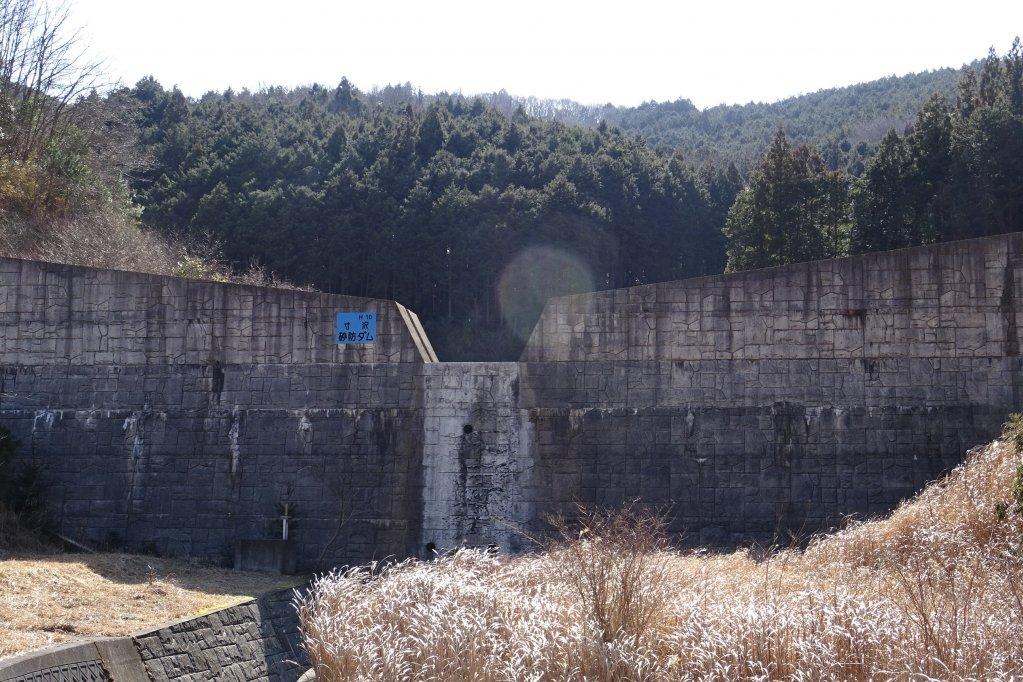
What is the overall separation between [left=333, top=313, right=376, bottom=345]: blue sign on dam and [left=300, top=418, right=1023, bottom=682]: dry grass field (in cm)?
500

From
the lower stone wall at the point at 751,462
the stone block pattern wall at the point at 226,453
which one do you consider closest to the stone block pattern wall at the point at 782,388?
the lower stone wall at the point at 751,462

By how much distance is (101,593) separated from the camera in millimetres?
11328

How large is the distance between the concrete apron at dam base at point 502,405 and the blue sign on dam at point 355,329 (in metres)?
0.12

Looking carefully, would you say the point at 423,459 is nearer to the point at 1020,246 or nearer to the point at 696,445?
the point at 696,445

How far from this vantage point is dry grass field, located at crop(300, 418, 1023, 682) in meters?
7.88

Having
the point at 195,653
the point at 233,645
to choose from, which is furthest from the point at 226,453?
the point at 195,653

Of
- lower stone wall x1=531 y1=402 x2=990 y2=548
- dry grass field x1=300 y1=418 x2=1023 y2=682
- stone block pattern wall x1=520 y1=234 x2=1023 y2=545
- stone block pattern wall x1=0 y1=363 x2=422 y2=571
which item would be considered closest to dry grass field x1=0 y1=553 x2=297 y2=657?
stone block pattern wall x1=0 y1=363 x2=422 y2=571

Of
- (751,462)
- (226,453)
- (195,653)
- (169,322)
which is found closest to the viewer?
(195,653)

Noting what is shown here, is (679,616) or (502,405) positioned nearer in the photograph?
(679,616)

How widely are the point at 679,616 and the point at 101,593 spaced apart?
6.50 meters

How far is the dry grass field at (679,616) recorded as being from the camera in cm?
788

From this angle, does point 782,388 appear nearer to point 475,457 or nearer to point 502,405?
point 502,405

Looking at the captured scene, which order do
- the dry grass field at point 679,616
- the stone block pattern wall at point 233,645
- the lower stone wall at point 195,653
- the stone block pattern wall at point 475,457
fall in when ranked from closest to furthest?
the dry grass field at point 679,616 < the lower stone wall at point 195,653 < the stone block pattern wall at point 233,645 < the stone block pattern wall at point 475,457

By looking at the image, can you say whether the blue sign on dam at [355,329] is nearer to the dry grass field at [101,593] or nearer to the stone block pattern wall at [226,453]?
the stone block pattern wall at [226,453]
